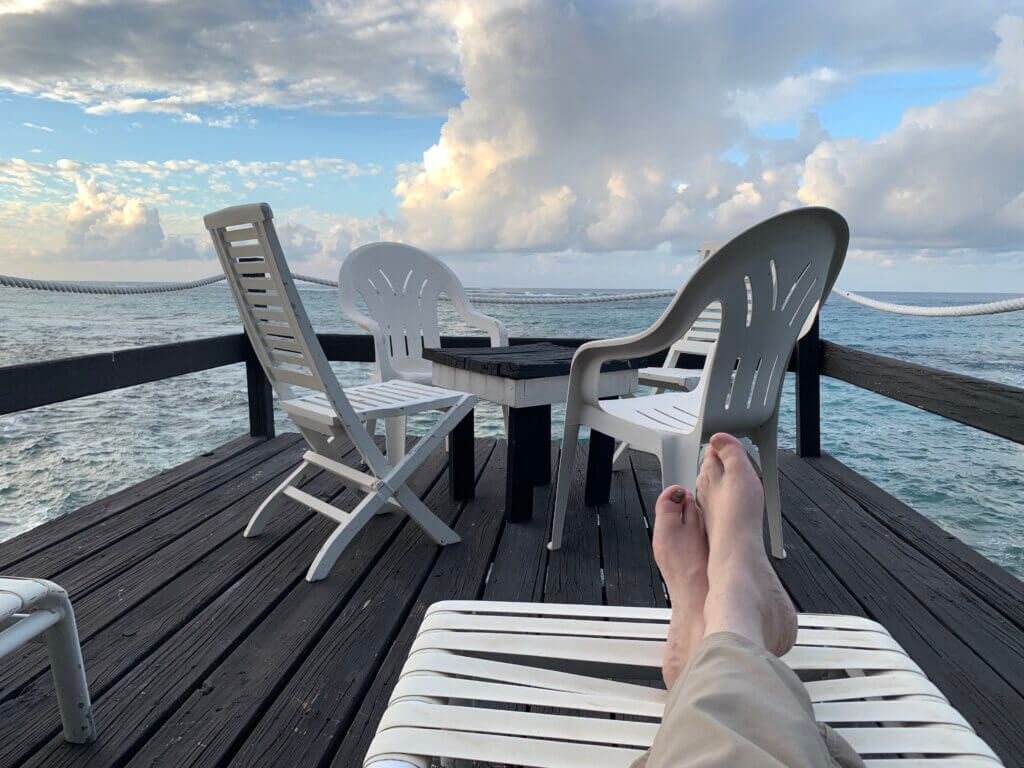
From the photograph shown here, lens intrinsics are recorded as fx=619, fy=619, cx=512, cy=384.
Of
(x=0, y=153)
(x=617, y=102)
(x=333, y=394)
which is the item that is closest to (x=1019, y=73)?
(x=617, y=102)

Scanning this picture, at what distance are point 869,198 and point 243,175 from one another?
2046 cm

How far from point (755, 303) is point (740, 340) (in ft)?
0.33

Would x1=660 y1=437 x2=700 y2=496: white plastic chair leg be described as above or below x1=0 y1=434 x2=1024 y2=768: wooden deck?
above

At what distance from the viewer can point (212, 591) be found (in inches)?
67.7

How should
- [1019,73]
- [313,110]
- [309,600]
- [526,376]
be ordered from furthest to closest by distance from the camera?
1. [313,110]
2. [1019,73]
3. [526,376]
4. [309,600]

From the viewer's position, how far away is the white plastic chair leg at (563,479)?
198 centimetres

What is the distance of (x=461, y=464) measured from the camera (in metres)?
2.50

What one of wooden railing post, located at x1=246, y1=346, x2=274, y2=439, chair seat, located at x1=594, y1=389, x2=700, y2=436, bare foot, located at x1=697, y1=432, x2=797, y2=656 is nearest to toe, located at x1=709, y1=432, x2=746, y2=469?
bare foot, located at x1=697, y1=432, x2=797, y2=656

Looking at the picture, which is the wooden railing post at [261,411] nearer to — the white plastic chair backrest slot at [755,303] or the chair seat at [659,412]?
the chair seat at [659,412]

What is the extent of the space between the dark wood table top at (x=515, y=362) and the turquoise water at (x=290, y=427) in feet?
11.1

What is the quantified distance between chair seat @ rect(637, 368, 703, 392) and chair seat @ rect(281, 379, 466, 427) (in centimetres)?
97

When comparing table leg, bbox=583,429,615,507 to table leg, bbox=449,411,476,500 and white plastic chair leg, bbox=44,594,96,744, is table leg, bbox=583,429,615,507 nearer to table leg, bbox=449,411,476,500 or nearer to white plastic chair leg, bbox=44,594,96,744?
table leg, bbox=449,411,476,500

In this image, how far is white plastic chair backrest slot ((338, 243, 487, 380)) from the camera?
328 centimetres

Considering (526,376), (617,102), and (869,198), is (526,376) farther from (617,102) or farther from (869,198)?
(617,102)
